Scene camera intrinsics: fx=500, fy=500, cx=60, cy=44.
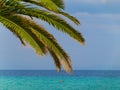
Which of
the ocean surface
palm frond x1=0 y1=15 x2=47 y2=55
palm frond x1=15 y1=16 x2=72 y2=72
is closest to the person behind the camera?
palm frond x1=0 y1=15 x2=47 y2=55

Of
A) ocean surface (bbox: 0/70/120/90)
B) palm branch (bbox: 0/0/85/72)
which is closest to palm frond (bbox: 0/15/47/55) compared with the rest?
palm branch (bbox: 0/0/85/72)

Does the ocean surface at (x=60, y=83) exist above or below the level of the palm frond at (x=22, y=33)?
above

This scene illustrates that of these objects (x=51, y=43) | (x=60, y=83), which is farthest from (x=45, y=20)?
(x=60, y=83)

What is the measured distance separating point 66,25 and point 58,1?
0.74 m

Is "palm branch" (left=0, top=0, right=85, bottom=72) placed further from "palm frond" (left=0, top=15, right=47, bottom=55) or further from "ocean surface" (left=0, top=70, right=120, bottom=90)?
"ocean surface" (left=0, top=70, right=120, bottom=90)

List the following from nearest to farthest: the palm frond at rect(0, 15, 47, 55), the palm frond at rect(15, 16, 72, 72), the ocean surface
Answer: the palm frond at rect(0, 15, 47, 55) < the palm frond at rect(15, 16, 72, 72) < the ocean surface

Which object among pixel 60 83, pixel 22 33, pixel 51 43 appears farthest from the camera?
pixel 60 83

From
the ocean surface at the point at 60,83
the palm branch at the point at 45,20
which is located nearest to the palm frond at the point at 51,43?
the palm branch at the point at 45,20

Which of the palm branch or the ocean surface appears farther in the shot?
the ocean surface

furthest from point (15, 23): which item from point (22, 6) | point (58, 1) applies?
point (58, 1)

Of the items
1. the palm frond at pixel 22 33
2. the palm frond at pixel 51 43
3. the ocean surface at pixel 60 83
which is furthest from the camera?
the ocean surface at pixel 60 83

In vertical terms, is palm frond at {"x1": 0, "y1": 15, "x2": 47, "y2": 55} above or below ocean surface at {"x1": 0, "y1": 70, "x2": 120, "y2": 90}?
below

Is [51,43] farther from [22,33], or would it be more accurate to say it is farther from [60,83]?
[60,83]

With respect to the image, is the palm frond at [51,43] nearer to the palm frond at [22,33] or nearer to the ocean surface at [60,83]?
the palm frond at [22,33]
